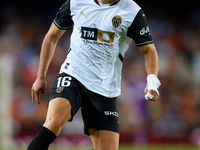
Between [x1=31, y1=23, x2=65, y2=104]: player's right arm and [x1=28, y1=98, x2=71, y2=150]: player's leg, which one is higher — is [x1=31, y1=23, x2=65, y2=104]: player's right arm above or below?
above

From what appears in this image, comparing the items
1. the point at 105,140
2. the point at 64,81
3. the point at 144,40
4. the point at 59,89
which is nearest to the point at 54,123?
the point at 59,89

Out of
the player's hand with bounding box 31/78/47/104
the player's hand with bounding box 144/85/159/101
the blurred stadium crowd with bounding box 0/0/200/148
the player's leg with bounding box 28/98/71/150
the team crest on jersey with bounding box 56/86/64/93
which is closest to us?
the player's leg with bounding box 28/98/71/150

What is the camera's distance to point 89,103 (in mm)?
3725

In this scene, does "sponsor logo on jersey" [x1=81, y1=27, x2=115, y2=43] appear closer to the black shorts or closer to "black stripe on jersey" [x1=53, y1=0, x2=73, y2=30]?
"black stripe on jersey" [x1=53, y1=0, x2=73, y2=30]

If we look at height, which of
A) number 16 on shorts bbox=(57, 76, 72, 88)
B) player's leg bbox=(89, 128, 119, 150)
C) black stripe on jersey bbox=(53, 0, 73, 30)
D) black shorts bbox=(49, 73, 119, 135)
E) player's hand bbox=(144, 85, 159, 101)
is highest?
black stripe on jersey bbox=(53, 0, 73, 30)

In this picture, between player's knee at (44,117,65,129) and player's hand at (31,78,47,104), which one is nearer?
player's knee at (44,117,65,129)

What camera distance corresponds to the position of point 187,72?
12.6 m

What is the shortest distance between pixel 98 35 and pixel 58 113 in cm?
100

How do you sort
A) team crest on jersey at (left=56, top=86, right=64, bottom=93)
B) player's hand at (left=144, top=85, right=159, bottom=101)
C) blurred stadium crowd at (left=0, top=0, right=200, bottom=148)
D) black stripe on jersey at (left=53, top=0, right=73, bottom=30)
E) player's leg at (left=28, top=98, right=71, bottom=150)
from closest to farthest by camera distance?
1. player's leg at (left=28, top=98, right=71, bottom=150)
2. player's hand at (left=144, top=85, right=159, bottom=101)
3. team crest on jersey at (left=56, top=86, right=64, bottom=93)
4. black stripe on jersey at (left=53, top=0, right=73, bottom=30)
5. blurred stadium crowd at (left=0, top=0, right=200, bottom=148)

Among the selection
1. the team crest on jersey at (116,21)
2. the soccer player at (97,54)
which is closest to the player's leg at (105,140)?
the soccer player at (97,54)

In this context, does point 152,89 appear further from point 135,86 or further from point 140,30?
point 135,86

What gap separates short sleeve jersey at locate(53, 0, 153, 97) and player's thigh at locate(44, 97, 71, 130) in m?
0.40

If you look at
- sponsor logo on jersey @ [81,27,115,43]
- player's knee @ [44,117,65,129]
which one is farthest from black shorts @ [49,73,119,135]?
sponsor logo on jersey @ [81,27,115,43]

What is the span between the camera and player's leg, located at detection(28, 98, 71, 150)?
124 inches
